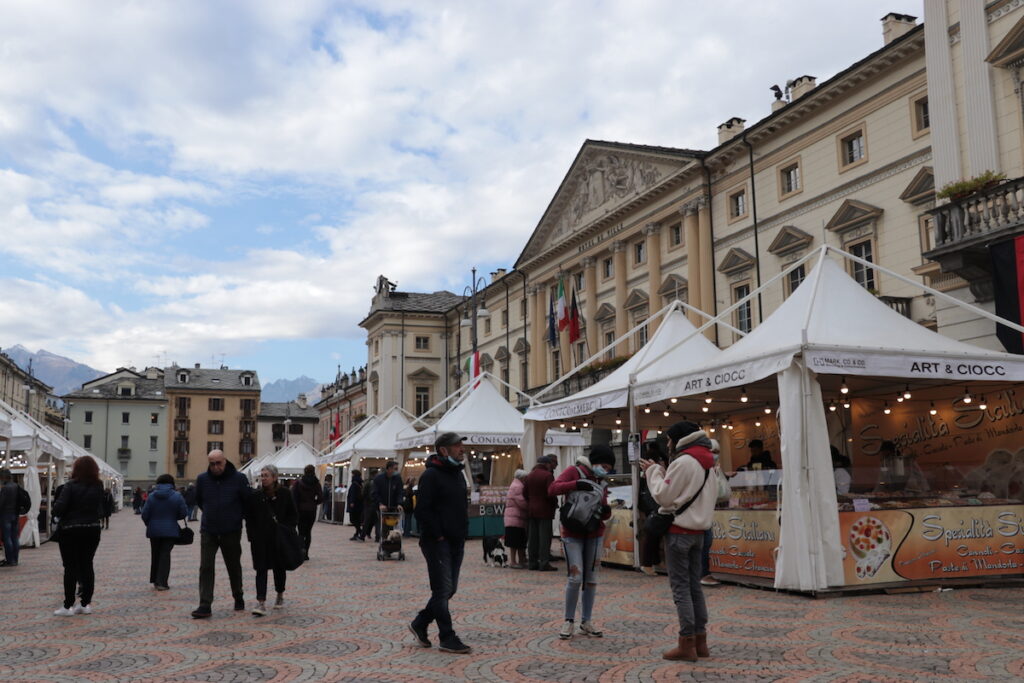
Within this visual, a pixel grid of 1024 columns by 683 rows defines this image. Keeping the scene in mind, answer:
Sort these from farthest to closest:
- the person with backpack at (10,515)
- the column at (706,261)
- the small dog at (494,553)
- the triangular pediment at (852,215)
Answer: the column at (706,261)
the triangular pediment at (852,215)
the person with backpack at (10,515)
the small dog at (494,553)

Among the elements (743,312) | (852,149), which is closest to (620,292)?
(743,312)

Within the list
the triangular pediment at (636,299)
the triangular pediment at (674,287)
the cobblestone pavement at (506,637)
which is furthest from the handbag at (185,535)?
the triangular pediment at (636,299)

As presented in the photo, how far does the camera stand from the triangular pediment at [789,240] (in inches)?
1180

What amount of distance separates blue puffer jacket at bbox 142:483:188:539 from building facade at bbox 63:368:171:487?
313 ft

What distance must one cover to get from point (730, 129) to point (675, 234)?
16.0 ft

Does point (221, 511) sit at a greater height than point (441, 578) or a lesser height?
greater

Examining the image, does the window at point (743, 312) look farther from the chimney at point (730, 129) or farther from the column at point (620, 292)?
the column at point (620, 292)

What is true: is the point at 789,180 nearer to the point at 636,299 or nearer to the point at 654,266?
the point at 654,266

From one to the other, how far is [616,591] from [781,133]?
77.7 ft

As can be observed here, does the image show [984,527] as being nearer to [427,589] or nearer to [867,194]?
[427,589]

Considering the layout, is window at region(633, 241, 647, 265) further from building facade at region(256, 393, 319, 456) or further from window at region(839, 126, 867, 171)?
building facade at region(256, 393, 319, 456)

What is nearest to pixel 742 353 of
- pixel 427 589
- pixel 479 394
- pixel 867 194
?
pixel 427 589

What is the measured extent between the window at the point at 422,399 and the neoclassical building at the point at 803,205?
12.3 meters

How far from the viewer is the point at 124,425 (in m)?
103
